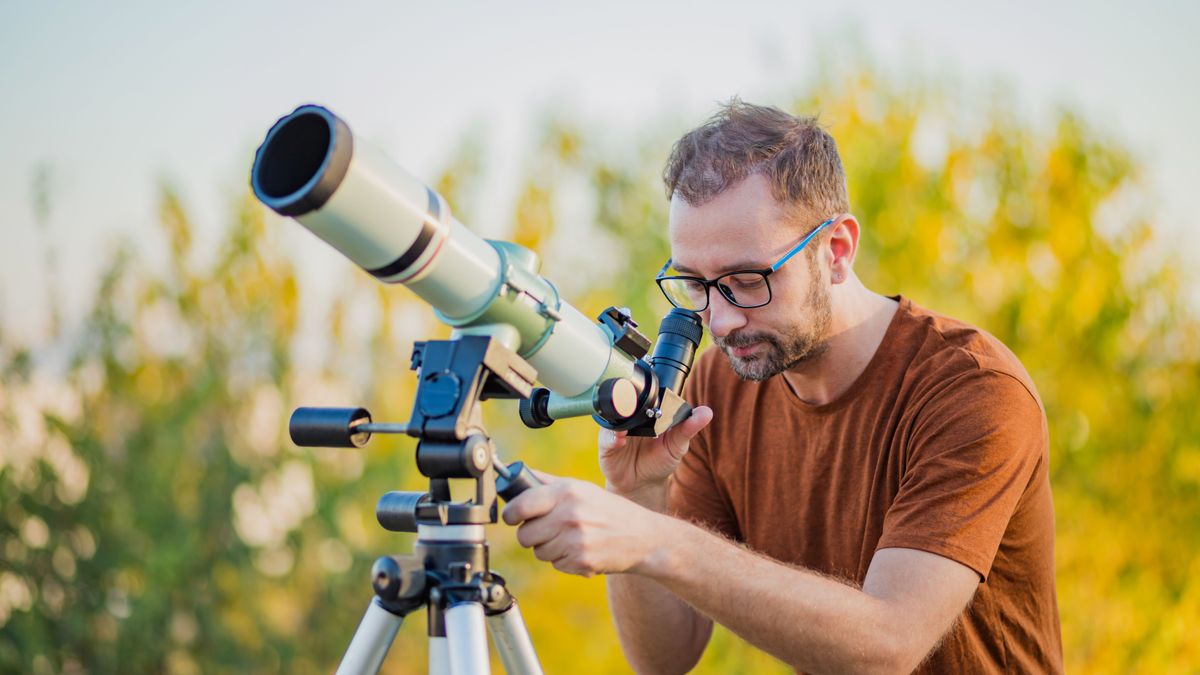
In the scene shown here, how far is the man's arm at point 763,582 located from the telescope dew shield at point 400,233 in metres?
0.31

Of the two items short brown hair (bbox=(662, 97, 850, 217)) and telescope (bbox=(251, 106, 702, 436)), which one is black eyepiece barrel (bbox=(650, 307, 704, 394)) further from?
short brown hair (bbox=(662, 97, 850, 217))

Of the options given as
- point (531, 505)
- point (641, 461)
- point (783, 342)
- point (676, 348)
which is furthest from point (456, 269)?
point (783, 342)

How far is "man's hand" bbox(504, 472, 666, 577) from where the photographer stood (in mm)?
1700

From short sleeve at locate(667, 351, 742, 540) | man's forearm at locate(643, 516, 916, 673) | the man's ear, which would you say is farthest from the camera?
short sleeve at locate(667, 351, 742, 540)

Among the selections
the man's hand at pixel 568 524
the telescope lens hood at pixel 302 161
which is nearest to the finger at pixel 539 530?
the man's hand at pixel 568 524

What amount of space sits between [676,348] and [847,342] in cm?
62

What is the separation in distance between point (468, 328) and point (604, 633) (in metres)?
3.37

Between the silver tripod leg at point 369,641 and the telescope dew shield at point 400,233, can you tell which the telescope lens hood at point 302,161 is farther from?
the silver tripod leg at point 369,641

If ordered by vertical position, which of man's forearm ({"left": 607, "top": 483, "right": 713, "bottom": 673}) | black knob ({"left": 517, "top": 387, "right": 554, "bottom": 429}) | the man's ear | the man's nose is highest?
the man's ear

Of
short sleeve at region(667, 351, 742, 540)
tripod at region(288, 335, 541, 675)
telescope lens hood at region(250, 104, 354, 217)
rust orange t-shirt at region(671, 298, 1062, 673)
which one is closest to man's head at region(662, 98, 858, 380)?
rust orange t-shirt at region(671, 298, 1062, 673)

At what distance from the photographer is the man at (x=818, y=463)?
6.93 ft

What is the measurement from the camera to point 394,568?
1.63 metres

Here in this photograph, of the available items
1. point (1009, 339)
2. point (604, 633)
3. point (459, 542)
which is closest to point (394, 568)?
point (459, 542)

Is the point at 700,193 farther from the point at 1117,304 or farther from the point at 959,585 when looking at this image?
the point at 1117,304
